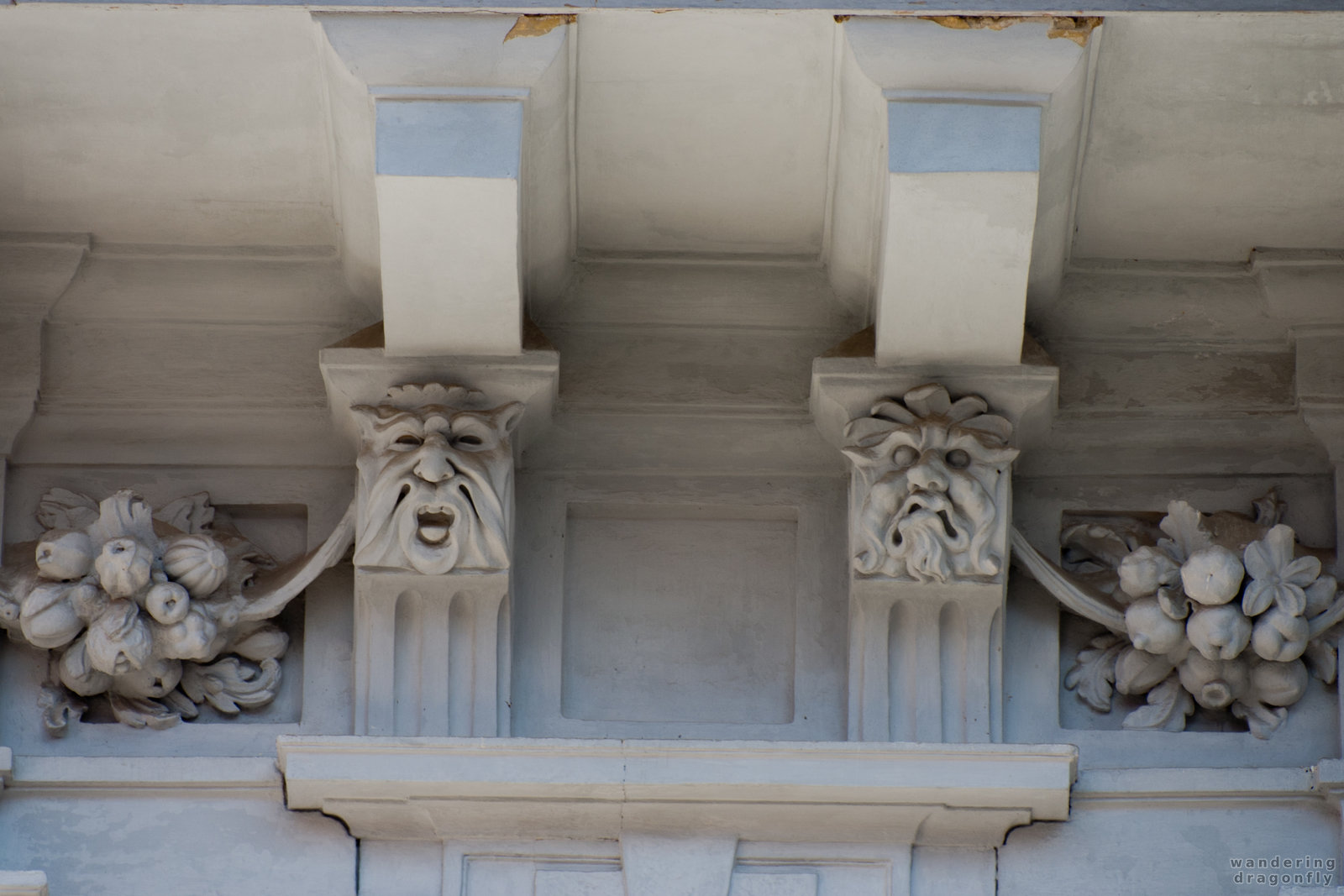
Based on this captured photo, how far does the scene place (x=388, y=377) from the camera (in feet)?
15.0

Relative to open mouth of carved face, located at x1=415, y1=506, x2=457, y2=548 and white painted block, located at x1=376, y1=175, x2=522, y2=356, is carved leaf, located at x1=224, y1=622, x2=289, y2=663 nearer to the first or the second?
open mouth of carved face, located at x1=415, y1=506, x2=457, y2=548

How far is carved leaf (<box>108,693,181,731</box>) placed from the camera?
4.47 m

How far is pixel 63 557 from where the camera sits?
14.6ft

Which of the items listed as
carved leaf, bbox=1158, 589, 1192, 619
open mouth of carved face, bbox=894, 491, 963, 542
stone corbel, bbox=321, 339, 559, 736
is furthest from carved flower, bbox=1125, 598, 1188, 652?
stone corbel, bbox=321, 339, 559, 736

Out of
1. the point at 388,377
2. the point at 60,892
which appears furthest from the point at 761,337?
the point at 60,892

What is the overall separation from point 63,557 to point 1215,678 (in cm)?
208

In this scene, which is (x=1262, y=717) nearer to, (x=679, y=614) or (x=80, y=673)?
(x=679, y=614)

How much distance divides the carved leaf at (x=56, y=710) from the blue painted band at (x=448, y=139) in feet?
3.74

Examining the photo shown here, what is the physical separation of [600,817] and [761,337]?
102 centimetres

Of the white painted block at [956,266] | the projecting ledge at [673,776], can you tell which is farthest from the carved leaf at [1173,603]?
the white painted block at [956,266]

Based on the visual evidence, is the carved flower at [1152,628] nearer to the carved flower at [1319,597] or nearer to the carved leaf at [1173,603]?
the carved leaf at [1173,603]

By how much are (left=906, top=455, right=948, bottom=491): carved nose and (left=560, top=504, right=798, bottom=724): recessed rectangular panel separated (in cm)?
33

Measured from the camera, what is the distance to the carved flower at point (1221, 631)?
4.41 metres

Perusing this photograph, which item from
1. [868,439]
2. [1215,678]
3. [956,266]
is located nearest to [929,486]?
[868,439]
